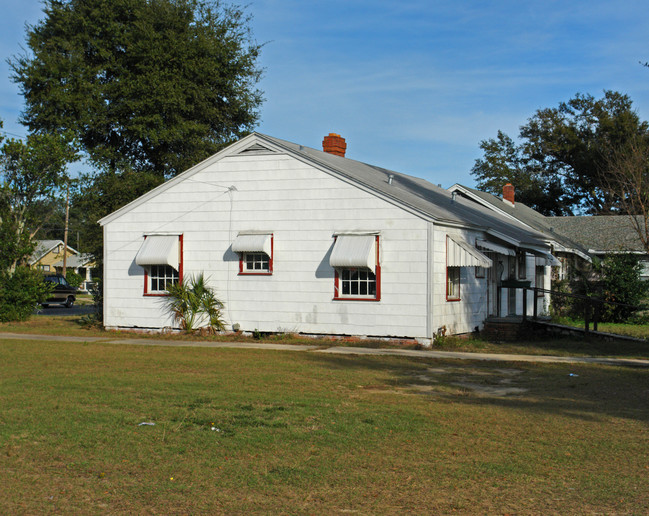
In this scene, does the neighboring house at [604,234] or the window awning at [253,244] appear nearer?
the window awning at [253,244]

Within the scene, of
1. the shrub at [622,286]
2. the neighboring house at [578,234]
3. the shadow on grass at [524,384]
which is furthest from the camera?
the neighboring house at [578,234]

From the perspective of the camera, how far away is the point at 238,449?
757 cm

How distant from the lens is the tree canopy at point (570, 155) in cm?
5153

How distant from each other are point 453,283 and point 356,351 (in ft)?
13.9

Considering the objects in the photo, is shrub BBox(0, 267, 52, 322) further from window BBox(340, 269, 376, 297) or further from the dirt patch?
the dirt patch

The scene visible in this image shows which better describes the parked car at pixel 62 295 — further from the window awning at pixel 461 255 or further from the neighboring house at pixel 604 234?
the window awning at pixel 461 255

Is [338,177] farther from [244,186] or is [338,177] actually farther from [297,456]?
[297,456]

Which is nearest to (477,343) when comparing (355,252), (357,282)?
(357,282)

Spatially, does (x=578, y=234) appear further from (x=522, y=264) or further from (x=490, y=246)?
(x=490, y=246)

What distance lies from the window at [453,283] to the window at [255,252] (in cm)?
504

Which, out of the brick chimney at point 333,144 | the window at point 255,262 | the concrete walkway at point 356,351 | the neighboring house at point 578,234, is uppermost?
the brick chimney at point 333,144

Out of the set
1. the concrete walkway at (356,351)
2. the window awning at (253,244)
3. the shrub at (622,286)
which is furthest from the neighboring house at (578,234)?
the window awning at (253,244)

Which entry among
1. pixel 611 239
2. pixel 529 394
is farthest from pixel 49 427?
pixel 611 239

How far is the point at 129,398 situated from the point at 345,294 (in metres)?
9.80
